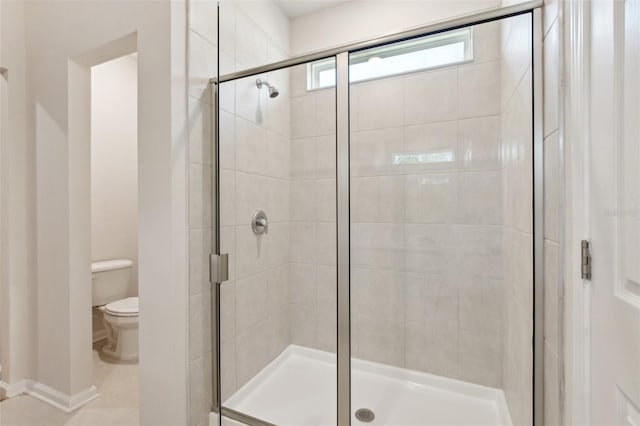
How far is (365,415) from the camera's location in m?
1.50

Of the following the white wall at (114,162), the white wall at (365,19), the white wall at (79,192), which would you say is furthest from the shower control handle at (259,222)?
the white wall at (114,162)

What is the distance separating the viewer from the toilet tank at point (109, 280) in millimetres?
2420

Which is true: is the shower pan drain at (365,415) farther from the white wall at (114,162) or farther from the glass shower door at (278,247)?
the white wall at (114,162)

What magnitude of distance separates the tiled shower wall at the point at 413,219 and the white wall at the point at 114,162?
6.29 ft

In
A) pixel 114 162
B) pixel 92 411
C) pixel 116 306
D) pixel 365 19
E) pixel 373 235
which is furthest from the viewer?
pixel 114 162

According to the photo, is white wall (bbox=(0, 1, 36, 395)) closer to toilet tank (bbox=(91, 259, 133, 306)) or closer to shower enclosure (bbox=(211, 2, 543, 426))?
toilet tank (bbox=(91, 259, 133, 306))

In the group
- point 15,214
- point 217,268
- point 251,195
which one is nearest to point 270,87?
point 251,195

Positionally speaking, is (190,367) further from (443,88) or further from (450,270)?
(443,88)

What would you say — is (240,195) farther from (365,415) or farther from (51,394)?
(51,394)

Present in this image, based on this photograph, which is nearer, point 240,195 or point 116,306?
point 240,195

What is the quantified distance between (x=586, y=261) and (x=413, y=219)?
3.39 ft

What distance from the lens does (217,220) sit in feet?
4.79

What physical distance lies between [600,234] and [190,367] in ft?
4.97

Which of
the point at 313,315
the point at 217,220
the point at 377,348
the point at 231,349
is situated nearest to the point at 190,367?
the point at 231,349
